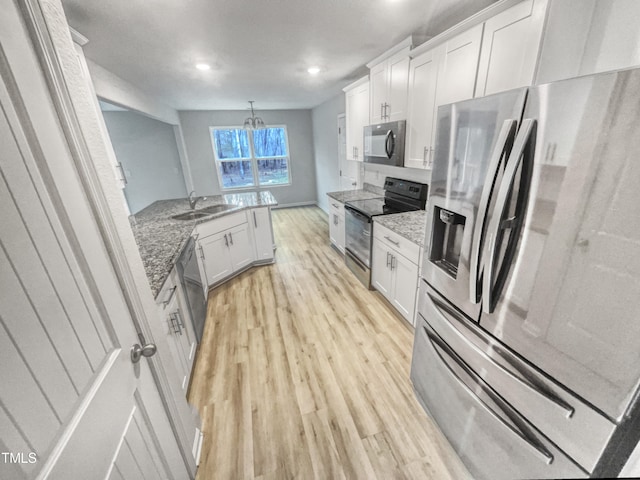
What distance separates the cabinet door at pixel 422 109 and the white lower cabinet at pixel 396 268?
0.74 m

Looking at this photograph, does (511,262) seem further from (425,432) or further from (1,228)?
(1,228)

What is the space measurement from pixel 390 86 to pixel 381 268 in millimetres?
1879

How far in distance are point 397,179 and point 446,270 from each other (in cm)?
203

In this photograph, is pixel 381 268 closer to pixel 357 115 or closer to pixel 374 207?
pixel 374 207

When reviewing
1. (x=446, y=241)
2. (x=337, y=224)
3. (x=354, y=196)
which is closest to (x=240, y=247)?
(x=337, y=224)

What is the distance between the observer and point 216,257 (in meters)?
2.94

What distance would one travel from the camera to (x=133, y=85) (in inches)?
125

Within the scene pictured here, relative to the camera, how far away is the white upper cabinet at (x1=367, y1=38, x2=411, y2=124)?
234 cm

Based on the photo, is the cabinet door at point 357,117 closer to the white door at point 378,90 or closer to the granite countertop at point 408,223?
the white door at point 378,90

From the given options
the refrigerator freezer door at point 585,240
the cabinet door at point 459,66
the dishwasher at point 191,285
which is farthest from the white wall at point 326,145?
the refrigerator freezer door at point 585,240

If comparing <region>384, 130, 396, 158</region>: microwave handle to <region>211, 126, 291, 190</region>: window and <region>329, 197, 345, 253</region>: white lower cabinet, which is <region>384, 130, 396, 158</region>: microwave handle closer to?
<region>329, 197, 345, 253</region>: white lower cabinet

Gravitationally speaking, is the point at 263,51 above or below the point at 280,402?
above

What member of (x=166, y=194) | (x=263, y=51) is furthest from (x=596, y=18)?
(x=166, y=194)

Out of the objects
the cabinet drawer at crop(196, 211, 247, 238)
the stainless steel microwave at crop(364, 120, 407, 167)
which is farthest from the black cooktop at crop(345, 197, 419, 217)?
the cabinet drawer at crop(196, 211, 247, 238)
